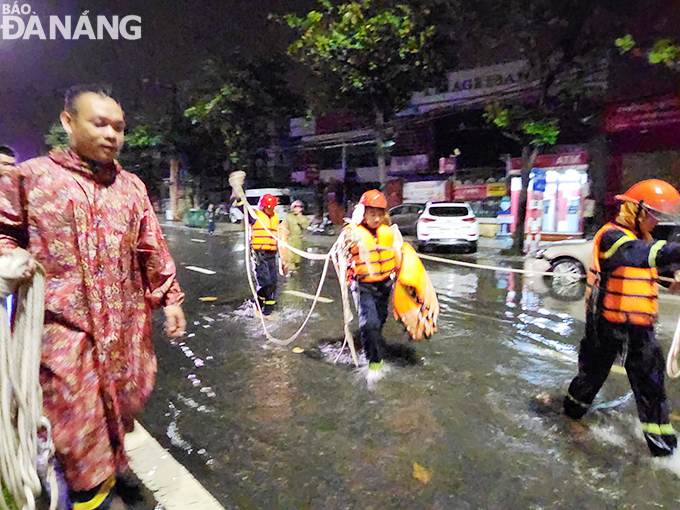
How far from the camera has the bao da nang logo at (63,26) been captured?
25.0ft

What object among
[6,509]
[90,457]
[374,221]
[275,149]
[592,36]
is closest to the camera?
[6,509]

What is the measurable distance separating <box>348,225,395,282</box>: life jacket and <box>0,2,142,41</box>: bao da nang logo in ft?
21.2

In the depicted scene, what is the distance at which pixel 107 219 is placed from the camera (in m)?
2.27

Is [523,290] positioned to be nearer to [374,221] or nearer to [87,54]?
[374,221]

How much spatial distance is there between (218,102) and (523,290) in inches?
604

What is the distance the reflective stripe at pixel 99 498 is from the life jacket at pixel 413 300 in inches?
111

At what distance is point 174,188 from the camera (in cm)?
2828

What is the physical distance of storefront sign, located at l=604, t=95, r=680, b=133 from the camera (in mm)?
13219

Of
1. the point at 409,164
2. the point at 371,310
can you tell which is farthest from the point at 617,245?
the point at 409,164

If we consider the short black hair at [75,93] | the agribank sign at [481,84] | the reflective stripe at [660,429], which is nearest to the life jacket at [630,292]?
the reflective stripe at [660,429]


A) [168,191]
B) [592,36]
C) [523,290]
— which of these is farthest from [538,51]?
[168,191]

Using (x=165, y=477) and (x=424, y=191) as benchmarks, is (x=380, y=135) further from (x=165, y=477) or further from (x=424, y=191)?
(x=165, y=477)

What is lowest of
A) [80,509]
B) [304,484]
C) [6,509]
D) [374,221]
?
[304,484]

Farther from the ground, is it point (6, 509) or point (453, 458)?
point (6, 509)
